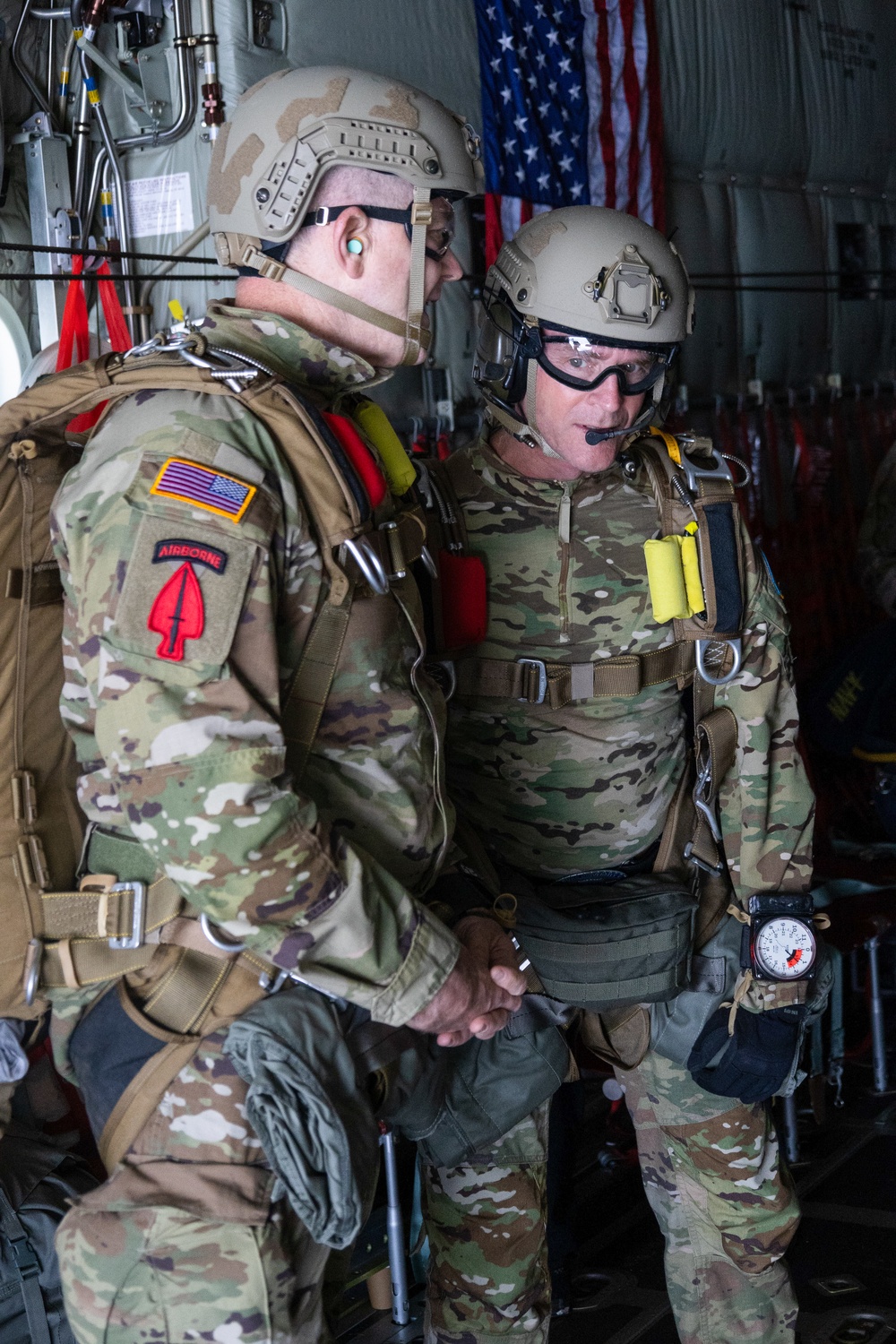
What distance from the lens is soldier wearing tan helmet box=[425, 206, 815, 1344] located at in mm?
2561

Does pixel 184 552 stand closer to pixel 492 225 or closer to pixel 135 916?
pixel 135 916

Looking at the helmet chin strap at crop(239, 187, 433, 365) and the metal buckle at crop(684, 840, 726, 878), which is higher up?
the helmet chin strap at crop(239, 187, 433, 365)

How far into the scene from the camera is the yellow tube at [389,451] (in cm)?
207

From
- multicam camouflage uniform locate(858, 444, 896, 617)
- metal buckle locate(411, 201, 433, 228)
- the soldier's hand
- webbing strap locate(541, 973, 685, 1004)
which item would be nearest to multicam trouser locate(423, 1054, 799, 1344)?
webbing strap locate(541, 973, 685, 1004)

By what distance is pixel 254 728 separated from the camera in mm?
1631

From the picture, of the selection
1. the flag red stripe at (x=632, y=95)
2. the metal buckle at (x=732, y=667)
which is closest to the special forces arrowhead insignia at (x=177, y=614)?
the metal buckle at (x=732, y=667)

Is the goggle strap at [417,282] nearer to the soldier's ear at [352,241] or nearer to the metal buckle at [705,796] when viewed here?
the soldier's ear at [352,241]

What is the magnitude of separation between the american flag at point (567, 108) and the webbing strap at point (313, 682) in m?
2.69

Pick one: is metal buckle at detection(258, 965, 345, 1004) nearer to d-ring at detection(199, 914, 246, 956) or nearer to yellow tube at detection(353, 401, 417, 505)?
d-ring at detection(199, 914, 246, 956)

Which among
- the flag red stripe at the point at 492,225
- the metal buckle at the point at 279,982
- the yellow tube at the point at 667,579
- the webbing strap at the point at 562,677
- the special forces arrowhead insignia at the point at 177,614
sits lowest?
the metal buckle at the point at 279,982

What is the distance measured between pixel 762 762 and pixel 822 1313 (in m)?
1.56

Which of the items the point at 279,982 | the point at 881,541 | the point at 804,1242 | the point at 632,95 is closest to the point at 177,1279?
the point at 279,982

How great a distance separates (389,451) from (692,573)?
781mm

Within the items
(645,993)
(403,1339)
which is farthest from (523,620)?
(403,1339)
